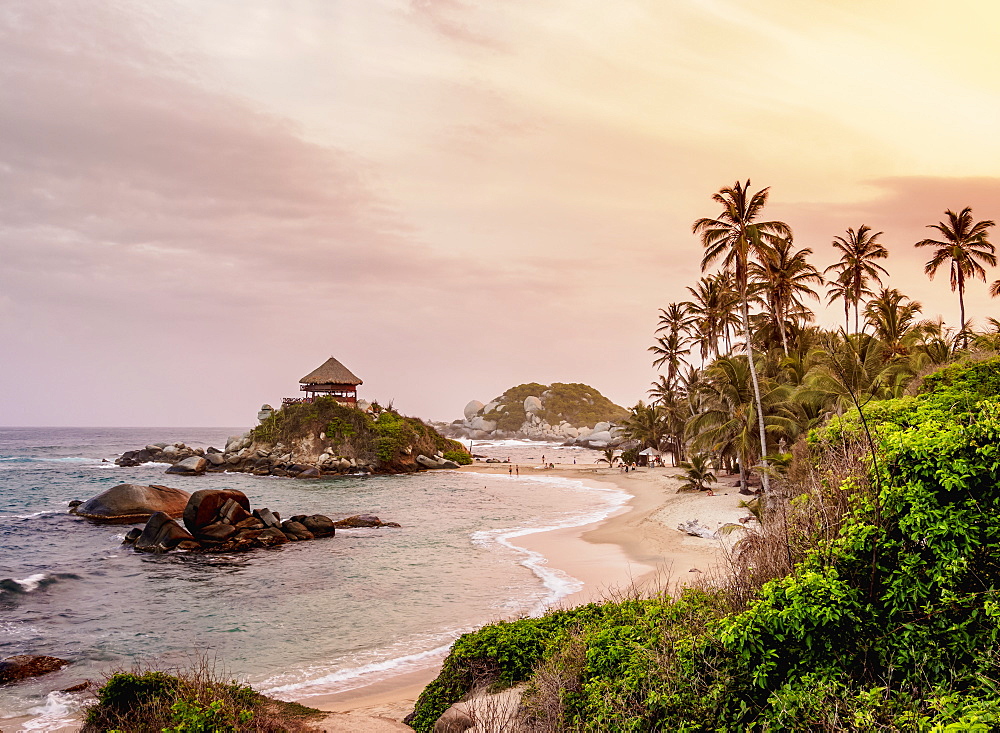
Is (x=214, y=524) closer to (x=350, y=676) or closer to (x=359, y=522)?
(x=359, y=522)

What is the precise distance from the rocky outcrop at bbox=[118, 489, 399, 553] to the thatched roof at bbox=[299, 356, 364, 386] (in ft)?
135

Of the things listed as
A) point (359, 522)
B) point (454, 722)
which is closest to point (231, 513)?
point (359, 522)

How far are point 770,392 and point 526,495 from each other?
67.3ft

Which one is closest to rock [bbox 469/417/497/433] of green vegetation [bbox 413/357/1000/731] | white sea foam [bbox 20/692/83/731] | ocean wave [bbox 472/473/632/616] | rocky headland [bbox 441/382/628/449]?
rocky headland [bbox 441/382/628/449]

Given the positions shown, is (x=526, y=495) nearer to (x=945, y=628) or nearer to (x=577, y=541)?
(x=577, y=541)

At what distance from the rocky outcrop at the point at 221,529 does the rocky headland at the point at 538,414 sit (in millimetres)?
111664

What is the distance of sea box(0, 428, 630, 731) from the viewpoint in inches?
500

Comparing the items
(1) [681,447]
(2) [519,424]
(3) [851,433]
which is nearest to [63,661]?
(3) [851,433]

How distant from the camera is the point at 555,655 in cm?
768

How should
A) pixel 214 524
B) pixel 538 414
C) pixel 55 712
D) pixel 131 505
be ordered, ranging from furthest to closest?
1. pixel 538 414
2. pixel 131 505
3. pixel 214 524
4. pixel 55 712

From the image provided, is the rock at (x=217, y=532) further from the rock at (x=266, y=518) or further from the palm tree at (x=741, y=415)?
the palm tree at (x=741, y=415)

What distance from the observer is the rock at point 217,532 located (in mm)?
26266

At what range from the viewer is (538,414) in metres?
164

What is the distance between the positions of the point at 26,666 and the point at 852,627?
50.5ft
